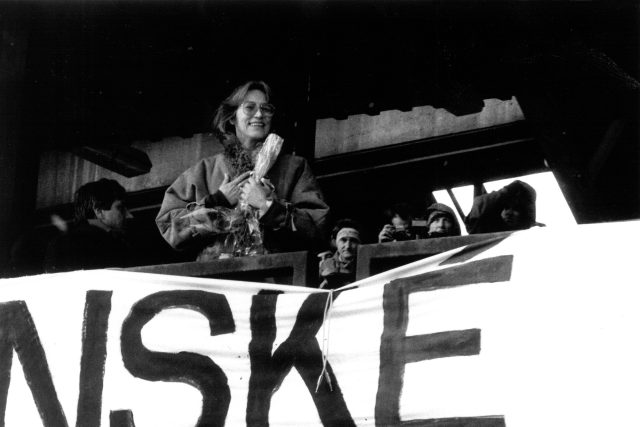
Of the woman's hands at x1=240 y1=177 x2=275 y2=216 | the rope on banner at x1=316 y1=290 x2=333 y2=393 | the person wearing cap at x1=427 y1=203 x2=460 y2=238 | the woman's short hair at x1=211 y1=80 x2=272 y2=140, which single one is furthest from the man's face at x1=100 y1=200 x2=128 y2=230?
the rope on banner at x1=316 y1=290 x2=333 y2=393

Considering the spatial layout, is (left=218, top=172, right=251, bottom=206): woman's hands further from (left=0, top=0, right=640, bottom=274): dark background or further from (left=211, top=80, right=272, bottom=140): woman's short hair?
(left=0, top=0, right=640, bottom=274): dark background

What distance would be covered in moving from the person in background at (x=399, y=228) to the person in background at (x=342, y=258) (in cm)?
14

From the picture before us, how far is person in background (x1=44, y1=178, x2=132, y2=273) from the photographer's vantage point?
794cm

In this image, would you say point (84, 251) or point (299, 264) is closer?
point (299, 264)

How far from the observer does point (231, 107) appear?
7.88 metres

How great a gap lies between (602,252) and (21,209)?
3.48 metres

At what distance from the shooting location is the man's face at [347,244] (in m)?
7.95

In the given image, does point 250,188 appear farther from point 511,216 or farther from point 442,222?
point 511,216

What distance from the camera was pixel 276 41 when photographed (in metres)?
8.70

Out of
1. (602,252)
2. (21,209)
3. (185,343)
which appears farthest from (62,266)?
(602,252)

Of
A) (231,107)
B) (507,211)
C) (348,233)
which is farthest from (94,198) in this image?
(507,211)

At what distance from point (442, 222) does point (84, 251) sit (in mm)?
1719

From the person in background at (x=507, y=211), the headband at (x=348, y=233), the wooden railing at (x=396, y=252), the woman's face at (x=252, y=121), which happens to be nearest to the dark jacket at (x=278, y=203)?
the woman's face at (x=252, y=121)

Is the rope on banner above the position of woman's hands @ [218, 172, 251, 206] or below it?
below
